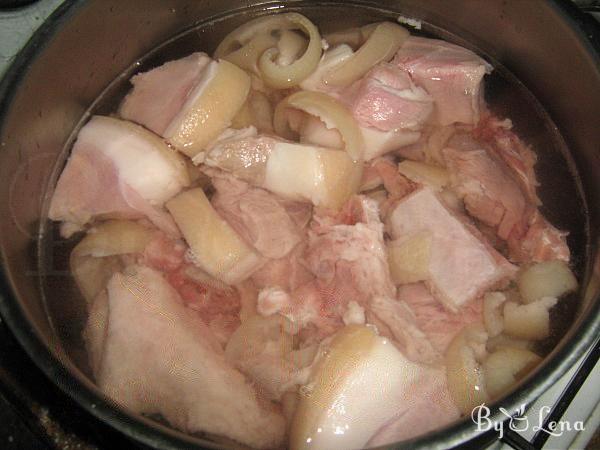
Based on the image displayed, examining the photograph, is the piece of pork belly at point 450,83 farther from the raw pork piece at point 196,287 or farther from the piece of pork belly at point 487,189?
the raw pork piece at point 196,287

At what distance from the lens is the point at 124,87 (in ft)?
5.06

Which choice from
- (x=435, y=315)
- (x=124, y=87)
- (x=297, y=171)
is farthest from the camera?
(x=124, y=87)

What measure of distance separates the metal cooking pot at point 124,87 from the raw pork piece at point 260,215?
1.29ft

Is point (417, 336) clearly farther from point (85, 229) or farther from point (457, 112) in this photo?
point (85, 229)

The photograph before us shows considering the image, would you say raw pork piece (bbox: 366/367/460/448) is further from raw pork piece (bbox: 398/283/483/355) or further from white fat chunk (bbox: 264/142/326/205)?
white fat chunk (bbox: 264/142/326/205)

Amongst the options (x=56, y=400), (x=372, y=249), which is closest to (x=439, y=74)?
(x=372, y=249)

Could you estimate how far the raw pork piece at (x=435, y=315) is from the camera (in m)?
1.13

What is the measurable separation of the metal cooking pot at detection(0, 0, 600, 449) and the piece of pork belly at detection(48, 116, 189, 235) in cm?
8

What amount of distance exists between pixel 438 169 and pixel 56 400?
99 centimetres

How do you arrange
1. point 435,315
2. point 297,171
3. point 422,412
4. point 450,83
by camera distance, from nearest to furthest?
point 422,412
point 435,315
point 297,171
point 450,83

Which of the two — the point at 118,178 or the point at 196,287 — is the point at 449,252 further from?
the point at 118,178

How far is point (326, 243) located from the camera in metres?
1.21

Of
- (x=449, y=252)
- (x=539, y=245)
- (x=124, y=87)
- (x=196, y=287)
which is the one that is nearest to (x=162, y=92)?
(x=124, y=87)

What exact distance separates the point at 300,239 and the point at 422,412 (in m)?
0.44
